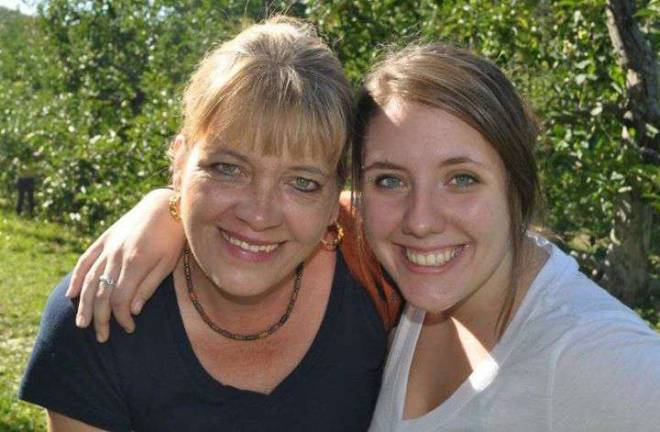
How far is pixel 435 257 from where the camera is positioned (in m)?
2.14

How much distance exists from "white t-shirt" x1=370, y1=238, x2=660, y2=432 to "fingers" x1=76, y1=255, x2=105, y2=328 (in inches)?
30.0

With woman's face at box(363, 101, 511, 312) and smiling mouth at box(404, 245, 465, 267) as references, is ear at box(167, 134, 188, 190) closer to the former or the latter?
woman's face at box(363, 101, 511, 312)

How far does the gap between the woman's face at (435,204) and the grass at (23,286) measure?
3.63m

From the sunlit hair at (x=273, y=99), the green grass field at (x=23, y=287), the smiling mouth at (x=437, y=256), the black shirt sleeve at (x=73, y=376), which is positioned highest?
the sunlit hair at (x=273, y=99)

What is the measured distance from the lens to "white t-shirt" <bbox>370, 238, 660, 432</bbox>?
1736 millimetres

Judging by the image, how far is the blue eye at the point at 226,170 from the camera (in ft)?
7.15

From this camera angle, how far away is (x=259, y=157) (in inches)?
84.4

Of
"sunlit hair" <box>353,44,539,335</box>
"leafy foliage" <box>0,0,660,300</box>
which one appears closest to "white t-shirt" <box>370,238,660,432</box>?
"sunlit hair" <box>353,44,539,335</box>

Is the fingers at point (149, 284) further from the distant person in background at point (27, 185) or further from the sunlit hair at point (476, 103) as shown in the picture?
the distant person in background at point (27, 185)

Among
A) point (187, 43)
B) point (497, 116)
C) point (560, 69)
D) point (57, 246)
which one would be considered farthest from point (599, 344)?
point (57, 246)

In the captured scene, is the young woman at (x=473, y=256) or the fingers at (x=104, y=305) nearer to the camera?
the young woman at (x=473, y=256)

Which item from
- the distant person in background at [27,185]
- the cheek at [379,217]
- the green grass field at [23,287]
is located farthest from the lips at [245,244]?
the distant person in background at [27,185]

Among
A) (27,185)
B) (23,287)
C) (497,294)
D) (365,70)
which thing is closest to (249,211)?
(497,294)

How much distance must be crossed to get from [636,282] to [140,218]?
4.31 m
